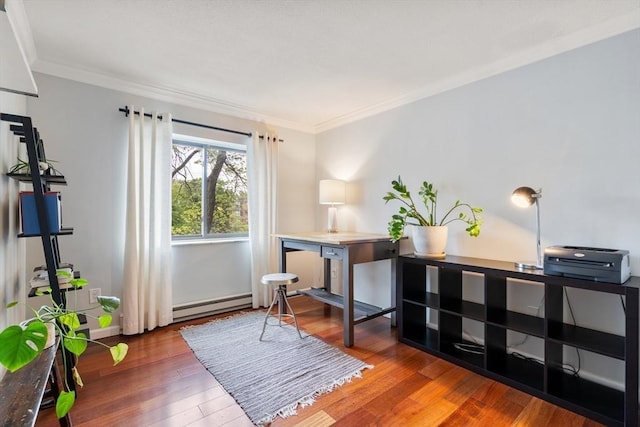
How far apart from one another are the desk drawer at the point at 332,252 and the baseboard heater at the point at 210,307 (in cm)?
130

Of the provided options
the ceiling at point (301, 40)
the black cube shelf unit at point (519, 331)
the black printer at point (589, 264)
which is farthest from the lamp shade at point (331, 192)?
the black printer at point (589, 264)

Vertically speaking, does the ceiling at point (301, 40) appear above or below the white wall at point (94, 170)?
above

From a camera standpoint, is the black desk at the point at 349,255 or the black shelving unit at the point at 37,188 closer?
the black shelving unit at the point at 37,188

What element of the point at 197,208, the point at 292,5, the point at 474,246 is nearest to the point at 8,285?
the point at 197,208

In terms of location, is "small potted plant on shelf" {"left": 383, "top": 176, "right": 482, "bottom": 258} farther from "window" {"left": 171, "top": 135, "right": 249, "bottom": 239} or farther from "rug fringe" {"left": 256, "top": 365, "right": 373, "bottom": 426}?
"window" {"left": 171, "top": 135, "right": 249, "bottom": 239}

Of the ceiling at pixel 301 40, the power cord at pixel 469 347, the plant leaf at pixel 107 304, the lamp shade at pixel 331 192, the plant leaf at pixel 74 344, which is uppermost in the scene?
the ceiling at pixel 301 40

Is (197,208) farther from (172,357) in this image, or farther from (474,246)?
(474,246)

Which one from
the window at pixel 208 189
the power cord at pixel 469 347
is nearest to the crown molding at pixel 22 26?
the window at pixel 208 189

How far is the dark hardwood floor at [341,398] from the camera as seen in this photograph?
160 cm

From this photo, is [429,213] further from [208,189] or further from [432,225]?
[208,189]

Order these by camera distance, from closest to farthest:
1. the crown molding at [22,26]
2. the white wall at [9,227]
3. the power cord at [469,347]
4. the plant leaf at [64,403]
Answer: the plant leaf at [64,403]
the white wall at [9,227]
the crown molding at [22,26]
the power cord at [469,347]

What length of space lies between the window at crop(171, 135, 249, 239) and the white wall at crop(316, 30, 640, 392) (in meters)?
1.76

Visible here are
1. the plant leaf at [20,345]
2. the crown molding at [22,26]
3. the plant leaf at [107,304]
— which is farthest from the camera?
the crown molding at [22,26]

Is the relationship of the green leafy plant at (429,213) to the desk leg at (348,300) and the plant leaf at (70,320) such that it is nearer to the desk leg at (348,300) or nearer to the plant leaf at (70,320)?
the desk leg at (348,300)
